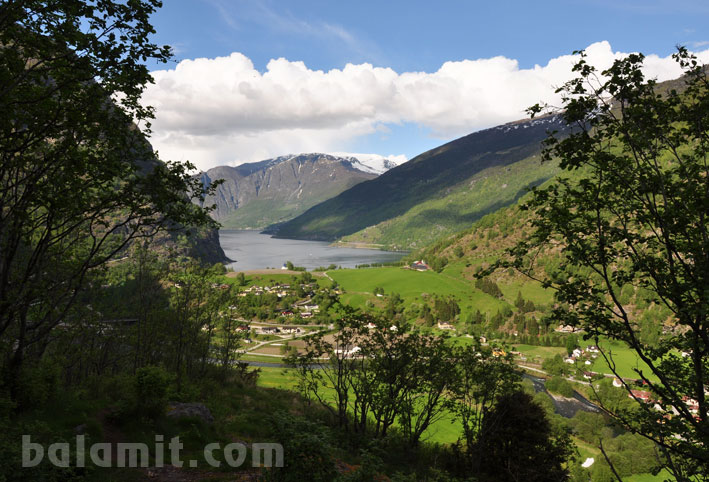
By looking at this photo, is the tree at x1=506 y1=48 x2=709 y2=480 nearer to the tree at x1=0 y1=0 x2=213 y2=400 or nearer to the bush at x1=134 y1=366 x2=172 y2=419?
the tree at x1=0 y1=0 x2=213 y2=400

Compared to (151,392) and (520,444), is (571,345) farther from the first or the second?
(151,392)

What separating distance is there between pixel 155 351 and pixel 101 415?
1922 centimetres

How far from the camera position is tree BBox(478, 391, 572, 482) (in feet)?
73.7

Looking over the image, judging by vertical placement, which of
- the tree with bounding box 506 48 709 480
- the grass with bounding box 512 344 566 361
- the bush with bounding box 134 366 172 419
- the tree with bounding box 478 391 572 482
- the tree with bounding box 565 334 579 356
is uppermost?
the tree with bounding box 506 48 709 480

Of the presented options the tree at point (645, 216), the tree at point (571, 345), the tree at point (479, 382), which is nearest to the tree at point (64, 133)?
the tree at point (645, 216)

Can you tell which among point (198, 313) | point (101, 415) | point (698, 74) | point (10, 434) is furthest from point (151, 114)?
point (198, 313)

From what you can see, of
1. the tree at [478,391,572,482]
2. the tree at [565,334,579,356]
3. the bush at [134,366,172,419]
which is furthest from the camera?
the tree at [565,334,579,356]

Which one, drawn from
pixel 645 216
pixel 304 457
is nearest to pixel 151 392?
pixel 304 457

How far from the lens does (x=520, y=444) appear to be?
77.0 ft

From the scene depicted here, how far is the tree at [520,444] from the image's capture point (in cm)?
2247

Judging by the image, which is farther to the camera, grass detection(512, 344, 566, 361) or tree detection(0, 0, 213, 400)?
grass detection(512, 344, 566, 361)

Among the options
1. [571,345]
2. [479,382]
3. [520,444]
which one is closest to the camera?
[520,444]

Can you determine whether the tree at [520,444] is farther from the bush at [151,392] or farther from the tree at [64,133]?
the tree at [64,133]

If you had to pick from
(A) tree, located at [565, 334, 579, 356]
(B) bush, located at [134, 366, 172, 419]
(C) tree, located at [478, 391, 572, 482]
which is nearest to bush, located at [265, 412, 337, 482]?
(B) bush, located at [134, 366, 172, 419]
